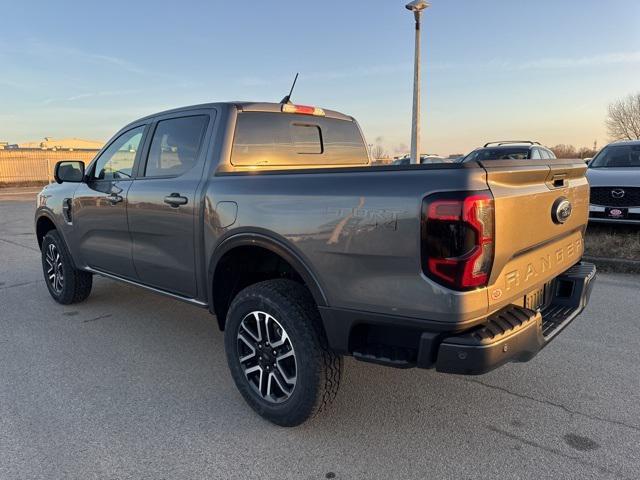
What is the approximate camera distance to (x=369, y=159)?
4.76 m

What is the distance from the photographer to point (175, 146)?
374cm

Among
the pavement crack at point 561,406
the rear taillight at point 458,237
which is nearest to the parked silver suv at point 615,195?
the pavement crack at point 561,406

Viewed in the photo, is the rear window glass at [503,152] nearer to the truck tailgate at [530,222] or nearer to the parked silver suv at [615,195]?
the parked silver suv at [615,195]

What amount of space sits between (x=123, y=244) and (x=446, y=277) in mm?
2956

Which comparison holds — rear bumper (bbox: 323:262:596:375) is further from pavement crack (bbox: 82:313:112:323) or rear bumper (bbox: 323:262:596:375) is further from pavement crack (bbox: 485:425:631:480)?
pavement crack (bbox: 82:313:112:323)

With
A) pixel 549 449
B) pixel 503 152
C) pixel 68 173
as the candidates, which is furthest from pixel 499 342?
pixel 503 152

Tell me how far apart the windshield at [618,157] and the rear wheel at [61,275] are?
8302mm

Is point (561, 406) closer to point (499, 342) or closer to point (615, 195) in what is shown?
point (499, 342)

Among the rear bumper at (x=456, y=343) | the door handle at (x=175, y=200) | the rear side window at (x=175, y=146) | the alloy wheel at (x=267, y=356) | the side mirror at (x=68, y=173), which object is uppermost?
the rear side window at (x=175, y=146)

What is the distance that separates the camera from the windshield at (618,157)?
8.41 metres

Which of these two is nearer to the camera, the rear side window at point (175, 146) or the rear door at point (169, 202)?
the rear door at point (169, 202)

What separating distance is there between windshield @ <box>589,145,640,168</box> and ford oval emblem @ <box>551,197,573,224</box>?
670 centimetres

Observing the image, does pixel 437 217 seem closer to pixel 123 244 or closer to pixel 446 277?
pixel 446 277

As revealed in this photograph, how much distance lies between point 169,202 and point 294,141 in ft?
3.54
